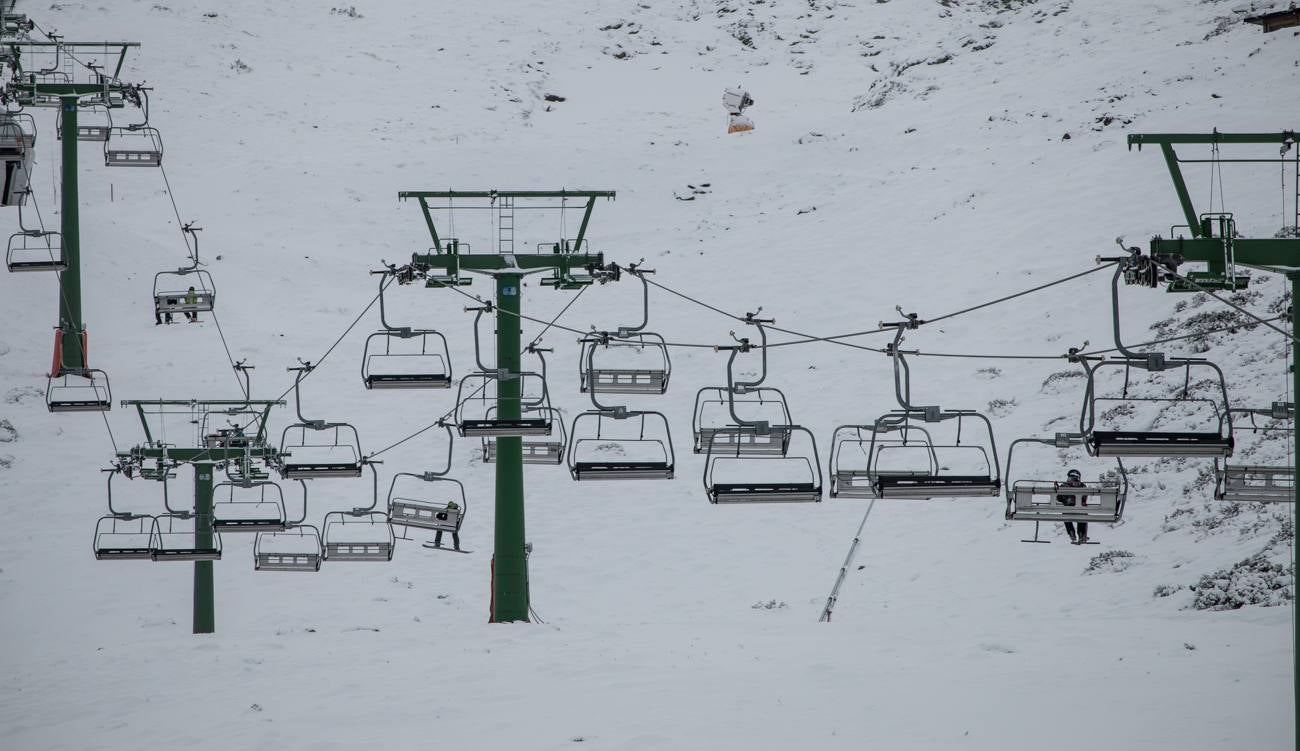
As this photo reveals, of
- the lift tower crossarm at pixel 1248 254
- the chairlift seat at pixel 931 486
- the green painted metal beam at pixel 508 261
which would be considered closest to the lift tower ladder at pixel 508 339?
the green painted metal beam at pixel 508 261

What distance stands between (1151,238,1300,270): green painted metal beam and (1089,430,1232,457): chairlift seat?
4.71 feet

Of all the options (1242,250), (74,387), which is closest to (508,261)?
(1242,250)

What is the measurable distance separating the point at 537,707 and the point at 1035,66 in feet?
117

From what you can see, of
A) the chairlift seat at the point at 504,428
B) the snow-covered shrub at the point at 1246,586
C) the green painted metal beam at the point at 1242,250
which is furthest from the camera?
the snow-covered shrub at the point at 1246,586

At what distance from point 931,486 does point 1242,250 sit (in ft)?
10.4

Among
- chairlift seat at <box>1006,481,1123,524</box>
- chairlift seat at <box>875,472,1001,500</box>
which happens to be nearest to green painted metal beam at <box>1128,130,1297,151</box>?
chairlift seat at <box>875,472,1001,500</box>

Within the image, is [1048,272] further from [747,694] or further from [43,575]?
[43,575]

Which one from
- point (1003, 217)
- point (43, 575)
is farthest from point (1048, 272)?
point (43, 575)

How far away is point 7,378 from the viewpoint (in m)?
26.6

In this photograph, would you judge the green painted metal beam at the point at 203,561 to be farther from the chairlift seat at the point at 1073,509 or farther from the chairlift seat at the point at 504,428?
the chairlift seat at the point at 1073,509

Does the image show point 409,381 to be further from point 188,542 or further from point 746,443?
point 188,542

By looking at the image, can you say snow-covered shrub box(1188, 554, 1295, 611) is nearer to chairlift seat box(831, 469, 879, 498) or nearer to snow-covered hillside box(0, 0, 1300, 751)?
snow-covered hillside box(0, 0, 1300, 751)

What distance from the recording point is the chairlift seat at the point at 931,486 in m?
10.8

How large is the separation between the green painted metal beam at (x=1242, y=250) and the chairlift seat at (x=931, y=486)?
2425 millimetres
